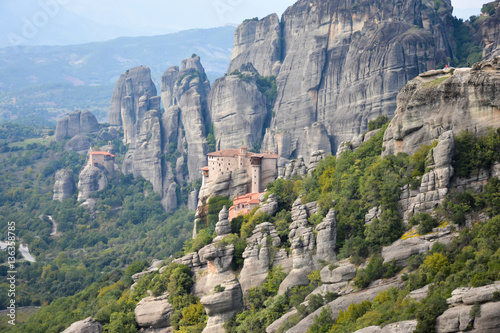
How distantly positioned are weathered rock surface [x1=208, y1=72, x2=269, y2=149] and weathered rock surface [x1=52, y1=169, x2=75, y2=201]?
30.4 m

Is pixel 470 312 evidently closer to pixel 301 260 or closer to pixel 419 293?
pixel 419 293

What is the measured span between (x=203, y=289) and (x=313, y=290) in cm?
1136

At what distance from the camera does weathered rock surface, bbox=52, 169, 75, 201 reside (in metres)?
132

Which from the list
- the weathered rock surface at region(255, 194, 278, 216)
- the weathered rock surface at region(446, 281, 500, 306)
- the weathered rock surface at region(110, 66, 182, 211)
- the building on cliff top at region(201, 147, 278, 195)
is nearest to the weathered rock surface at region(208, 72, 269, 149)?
the weathered rock surface at region(110, 66, 182, 211)

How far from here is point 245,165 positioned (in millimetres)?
75750

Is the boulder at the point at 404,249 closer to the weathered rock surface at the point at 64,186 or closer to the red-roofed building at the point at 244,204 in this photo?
the red-roofed building at the point at 244,204

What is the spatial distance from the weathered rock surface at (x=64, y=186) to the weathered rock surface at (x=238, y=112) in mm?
30428

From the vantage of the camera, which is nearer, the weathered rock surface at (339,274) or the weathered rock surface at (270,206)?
the weathered rock surface at (339,274)

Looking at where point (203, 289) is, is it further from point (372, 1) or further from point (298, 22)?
point (298, 22)

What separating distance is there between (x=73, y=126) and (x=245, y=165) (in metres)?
92.9

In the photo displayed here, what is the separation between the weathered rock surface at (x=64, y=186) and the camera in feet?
432

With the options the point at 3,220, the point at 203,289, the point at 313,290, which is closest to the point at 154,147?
the point at 3,220

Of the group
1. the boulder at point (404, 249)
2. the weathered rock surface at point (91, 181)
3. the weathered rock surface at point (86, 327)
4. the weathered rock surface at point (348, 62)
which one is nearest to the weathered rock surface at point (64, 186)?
the weathered rock surface at point (91, 181)

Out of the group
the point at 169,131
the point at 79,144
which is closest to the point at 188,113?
the point at 169,131
